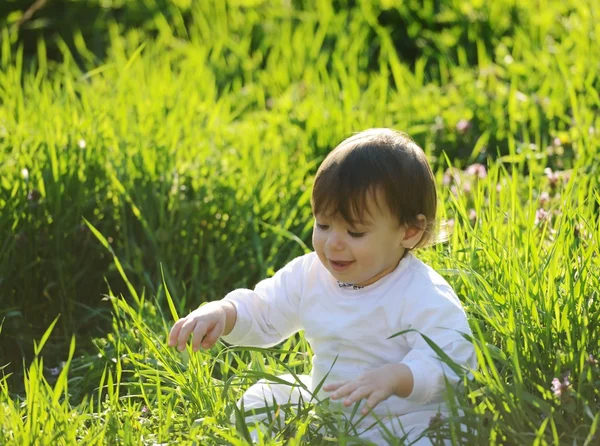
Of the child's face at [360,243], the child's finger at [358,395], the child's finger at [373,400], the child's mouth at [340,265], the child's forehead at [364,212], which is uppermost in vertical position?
the child's forehead at [364,212]

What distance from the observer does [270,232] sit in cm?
385

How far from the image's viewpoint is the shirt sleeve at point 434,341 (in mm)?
2369

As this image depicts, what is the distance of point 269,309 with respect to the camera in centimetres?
278

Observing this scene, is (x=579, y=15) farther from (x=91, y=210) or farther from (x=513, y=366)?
(x=513, y=366)

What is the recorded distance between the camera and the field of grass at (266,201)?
251 centimetres

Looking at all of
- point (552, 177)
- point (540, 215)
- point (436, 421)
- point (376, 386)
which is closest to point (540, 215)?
point (540, 215)

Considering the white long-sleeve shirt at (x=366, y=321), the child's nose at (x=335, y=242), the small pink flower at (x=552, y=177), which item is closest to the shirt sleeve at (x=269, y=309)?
the white long-sleeve shirt at (x=366, y=321)

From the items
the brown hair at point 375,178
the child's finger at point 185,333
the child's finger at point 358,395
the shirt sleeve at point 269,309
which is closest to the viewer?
the child's finger at point 358,395

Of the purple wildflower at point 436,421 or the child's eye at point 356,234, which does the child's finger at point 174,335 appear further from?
the purple wildflower at point 436,421

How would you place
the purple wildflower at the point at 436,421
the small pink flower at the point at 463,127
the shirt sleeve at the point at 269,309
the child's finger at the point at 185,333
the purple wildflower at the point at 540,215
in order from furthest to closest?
the small pink flower at the point at 463,127, the purple wildflower at the point at 540,215, the shirt sleeve at the point at 269,309, the child's finger at the point at 185,333, the purple wildflower at the point at 436,421

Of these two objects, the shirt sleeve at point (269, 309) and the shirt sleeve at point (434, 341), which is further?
the shirt sleeve at point (269, 309)

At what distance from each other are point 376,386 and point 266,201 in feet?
Result: 5.68

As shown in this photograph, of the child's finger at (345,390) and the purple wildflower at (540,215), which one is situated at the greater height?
the purple wildflower at (540,215)

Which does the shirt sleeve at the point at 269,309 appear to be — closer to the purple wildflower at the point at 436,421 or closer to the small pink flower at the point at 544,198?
the purple wildflower at the point at 436,421
